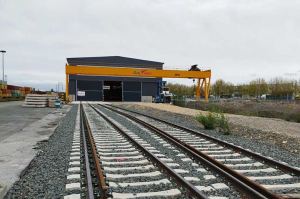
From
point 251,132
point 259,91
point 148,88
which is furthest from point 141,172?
point 259,91

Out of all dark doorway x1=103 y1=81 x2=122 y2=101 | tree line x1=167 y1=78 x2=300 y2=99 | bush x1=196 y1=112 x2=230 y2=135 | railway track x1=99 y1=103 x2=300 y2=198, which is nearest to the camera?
railway track x1=99 y1=103 x2=300 y2=198

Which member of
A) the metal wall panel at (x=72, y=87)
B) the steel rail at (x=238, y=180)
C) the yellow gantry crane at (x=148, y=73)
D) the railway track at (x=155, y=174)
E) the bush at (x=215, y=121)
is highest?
the yellow gantry crane at (x=148, y=73)

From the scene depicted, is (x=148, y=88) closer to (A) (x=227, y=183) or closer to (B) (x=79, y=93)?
(B) (x=79, y=93)

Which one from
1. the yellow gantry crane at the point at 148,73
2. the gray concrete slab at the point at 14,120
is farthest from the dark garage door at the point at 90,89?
the gray concrete slab at the point at 14,120

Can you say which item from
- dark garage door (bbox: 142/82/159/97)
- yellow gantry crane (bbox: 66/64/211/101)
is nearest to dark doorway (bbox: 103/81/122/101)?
dark garage door (bbox: 142/82/159/97)

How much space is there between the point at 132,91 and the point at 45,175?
64.3 m

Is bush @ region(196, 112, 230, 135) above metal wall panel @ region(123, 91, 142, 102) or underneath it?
underneath

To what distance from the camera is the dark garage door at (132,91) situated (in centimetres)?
7100

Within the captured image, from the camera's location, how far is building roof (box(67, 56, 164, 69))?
68.3 m

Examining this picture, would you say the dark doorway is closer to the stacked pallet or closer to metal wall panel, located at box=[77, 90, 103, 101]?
metal wall panel, located at box=[77, 90, 103, 101]

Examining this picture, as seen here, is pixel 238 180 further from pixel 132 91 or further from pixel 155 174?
pixel 132 91

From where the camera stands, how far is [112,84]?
73250 millimetres

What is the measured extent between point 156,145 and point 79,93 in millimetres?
56066

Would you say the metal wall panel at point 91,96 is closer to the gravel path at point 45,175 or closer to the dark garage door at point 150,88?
the dark garage door at point 150,88
